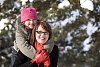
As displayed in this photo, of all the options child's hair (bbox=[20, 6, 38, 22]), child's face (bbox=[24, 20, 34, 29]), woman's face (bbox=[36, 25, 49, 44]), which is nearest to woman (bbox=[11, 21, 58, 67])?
woman's face (bbox=[36, 25, 49, 44])

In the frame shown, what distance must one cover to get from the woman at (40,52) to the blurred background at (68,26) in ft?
17.0

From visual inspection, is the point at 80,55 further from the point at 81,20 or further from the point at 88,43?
the point at 81,20

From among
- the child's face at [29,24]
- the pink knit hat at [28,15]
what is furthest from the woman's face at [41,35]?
the pink knit hat at [28,15]

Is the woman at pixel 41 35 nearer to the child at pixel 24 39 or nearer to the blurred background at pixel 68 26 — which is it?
the child at pixel 24 39

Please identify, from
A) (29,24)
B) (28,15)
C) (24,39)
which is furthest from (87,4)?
(24,39)

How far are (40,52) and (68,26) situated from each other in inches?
234

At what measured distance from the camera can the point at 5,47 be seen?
29.5 ft

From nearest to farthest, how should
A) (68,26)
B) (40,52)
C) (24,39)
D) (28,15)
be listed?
(40,52) < (24,39) < (28,15) < (68,26)

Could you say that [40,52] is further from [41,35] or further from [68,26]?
[68,26]

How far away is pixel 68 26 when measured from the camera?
8.62 metres

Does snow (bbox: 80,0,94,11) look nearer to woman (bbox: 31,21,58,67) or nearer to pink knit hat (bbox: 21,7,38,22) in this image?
pink knit hat (bbox: 21,7,38,22)

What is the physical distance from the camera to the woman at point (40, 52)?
2.71m

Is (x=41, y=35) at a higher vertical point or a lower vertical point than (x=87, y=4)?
higher

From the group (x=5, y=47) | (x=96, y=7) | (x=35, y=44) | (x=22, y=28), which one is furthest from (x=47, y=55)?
(x=5, y=47)
